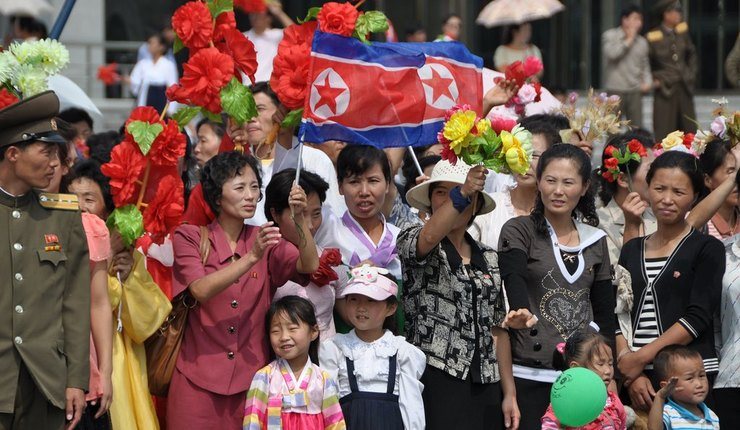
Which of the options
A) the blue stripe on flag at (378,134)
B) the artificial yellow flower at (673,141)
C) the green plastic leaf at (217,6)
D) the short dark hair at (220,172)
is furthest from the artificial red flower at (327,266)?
the artificial yellow flower at (673,141)

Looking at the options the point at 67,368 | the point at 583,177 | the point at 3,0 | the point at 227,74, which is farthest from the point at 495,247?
the point at 3,0

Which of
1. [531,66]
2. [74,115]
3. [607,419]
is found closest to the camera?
[607,419]

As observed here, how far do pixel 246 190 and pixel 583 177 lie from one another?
171 cm

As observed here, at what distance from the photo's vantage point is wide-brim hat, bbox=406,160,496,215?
6.69 m

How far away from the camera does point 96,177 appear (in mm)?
6809

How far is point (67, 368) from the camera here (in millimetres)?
5832

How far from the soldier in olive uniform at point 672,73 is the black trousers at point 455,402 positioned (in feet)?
35.3

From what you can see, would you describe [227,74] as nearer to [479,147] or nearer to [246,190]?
[246,190]

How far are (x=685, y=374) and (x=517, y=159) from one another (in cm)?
147

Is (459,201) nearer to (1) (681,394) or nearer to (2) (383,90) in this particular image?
(2) (383,90)

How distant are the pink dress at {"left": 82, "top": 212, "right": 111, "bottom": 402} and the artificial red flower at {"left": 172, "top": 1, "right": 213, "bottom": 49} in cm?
108

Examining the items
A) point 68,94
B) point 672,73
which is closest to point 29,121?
point 68,94

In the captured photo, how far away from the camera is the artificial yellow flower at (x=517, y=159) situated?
6.14m

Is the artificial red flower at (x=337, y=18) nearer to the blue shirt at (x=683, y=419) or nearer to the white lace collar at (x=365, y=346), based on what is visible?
the white lace collar at (x=365, y=346)
